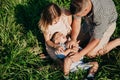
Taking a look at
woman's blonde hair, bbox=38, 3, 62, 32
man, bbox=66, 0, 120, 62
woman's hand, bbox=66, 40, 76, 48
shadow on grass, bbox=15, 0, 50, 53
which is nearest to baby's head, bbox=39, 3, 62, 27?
woman's blonde hair, bbox=38, 3, 62, 32

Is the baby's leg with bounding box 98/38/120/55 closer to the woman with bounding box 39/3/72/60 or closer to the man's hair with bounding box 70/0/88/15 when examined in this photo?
the woman with bounding box 39/3/72/60

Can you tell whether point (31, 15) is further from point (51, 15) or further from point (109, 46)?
point (109, 46)

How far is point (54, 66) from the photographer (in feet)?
16.0

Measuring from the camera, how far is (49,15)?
485 cm

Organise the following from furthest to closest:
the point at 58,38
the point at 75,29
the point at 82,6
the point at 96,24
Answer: the point at 75,29 < the point at 58,38 < the point at 96,24 < the point at 82,6

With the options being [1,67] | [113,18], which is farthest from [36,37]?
[113,18]

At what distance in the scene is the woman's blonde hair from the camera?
4848mm

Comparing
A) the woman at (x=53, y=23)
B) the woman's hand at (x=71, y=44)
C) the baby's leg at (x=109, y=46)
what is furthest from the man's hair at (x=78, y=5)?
the baby's leg at (x=109, y=46)

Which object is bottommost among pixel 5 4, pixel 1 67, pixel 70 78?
pixel 70 78

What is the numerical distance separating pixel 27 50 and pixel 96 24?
43.0 inches

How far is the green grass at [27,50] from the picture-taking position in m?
4.66

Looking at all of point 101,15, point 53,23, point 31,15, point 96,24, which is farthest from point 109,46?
point 31,15

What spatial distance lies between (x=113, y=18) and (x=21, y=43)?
1.40m

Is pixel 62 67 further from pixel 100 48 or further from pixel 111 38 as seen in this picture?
pixel 111 38
